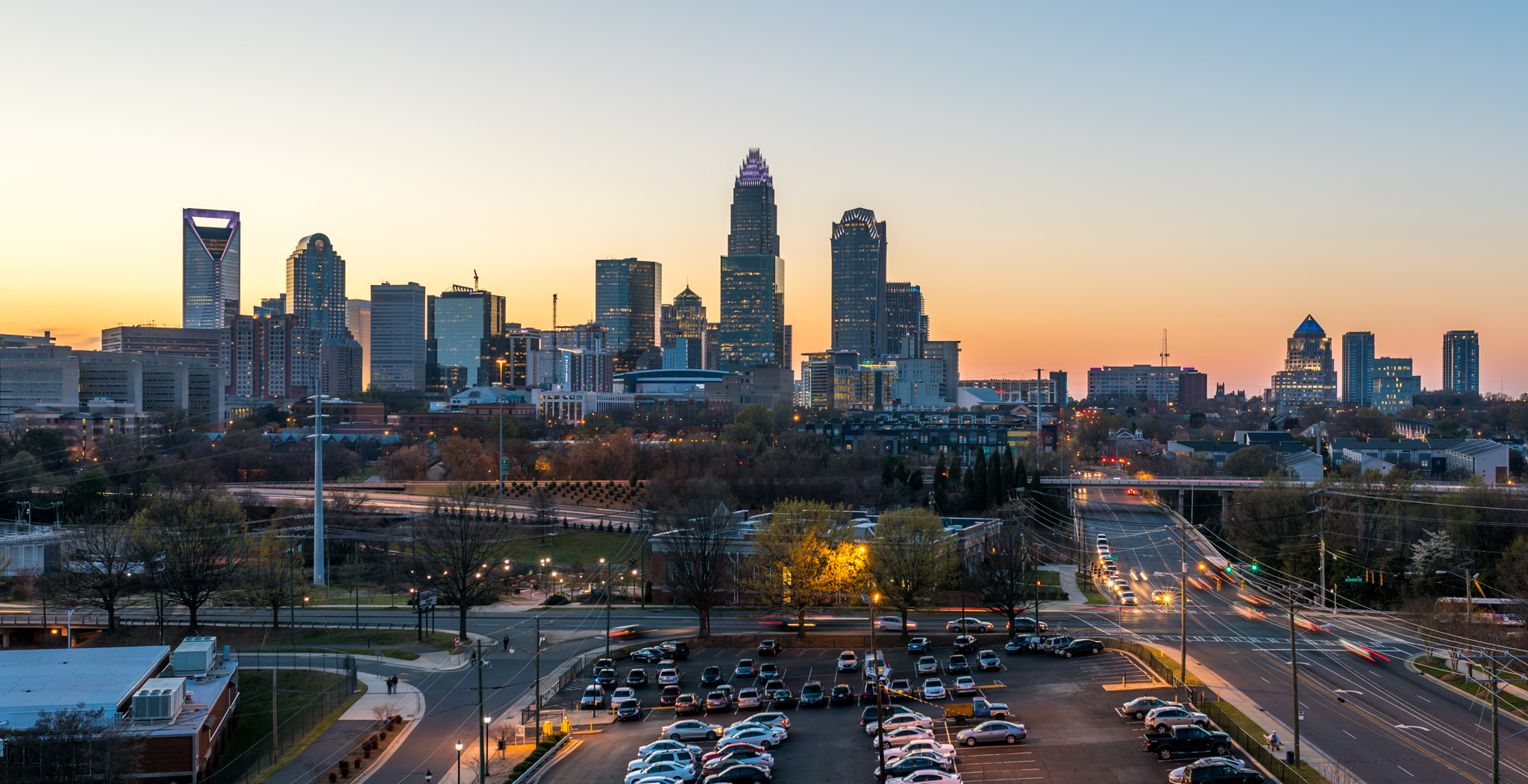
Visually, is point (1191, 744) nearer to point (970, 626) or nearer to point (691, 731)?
point (691, 731)

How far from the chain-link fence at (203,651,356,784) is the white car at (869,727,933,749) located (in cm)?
1804

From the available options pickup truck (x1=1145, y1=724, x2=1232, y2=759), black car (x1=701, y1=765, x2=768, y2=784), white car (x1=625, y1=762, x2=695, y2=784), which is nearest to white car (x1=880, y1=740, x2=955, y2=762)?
black car (x1=701, y1=765, x2=768, y2=784)

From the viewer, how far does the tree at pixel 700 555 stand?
4453 centimetres

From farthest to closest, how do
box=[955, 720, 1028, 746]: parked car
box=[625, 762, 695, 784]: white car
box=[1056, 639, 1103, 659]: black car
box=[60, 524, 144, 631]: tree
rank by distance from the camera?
1. box=[60, 524, 144, 631]: tree
2. box=[1056, 639, 1103, 659]: black car
3. box=[955, 720, 1028, 746]: parked car
4. box=[625, 762, 695, 784]: white car

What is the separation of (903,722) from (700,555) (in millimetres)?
18836

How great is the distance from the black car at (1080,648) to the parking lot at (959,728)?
0.48 metres

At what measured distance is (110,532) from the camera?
175 feet

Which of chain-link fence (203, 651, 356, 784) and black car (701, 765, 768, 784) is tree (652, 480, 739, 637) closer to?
chain-link fence (203, 651, 356, 784)

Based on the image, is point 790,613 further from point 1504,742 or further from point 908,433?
point 908,433

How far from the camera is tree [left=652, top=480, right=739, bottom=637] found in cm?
4453

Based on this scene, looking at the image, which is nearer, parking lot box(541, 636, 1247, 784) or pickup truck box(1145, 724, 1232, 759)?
parking lot box(541, 636, 1247, 784)

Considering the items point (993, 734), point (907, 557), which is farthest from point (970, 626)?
point (993, 734)

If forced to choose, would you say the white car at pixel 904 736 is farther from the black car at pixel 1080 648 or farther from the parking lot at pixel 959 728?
the black car at pixel 1080 648

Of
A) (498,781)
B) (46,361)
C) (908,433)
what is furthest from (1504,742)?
(46,361)
